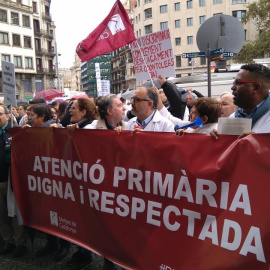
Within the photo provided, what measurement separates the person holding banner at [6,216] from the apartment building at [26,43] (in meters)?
46.2

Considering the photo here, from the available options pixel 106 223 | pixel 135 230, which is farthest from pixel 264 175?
pixel 106 223

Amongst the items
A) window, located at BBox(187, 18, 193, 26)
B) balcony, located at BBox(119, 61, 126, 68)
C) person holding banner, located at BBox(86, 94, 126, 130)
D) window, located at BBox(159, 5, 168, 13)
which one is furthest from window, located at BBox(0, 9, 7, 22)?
person holding banner, located at BBox(86, 94, 126, 130)

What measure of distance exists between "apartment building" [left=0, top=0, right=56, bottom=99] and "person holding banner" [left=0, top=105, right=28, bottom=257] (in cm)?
4617

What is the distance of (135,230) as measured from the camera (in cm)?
281

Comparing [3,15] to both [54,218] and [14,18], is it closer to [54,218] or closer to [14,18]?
[14,18]

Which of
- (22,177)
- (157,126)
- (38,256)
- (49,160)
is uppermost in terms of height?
(157,126)

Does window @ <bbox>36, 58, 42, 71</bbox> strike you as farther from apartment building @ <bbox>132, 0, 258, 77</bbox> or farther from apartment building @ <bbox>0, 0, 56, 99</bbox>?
apartment building @ <bbox>132, 0, 258, 77</bbox>

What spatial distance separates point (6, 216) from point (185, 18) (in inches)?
2081

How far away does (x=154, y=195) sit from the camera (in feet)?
8.71

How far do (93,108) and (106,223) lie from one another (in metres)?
1.53

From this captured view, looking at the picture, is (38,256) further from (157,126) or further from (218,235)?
(218,235)

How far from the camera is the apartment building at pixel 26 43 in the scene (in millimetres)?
48625

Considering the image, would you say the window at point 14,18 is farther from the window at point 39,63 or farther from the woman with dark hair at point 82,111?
the woman with dark hair at point 82,111

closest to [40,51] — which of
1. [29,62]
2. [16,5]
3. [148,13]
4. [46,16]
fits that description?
[46,16]
